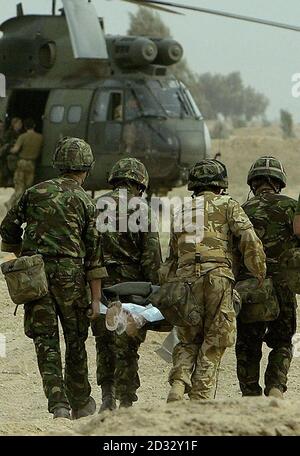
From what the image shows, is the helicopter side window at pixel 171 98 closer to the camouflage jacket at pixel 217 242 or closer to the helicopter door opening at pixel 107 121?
the helicopter door opening at pixel 107 121

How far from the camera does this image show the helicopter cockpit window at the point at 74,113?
20609 mm

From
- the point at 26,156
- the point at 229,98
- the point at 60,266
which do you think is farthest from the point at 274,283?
the point at 229,98

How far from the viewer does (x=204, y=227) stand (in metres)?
7.65

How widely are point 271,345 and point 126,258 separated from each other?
1062 millimetres

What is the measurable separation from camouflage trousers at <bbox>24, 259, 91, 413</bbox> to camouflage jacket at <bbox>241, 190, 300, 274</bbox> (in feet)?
3.44

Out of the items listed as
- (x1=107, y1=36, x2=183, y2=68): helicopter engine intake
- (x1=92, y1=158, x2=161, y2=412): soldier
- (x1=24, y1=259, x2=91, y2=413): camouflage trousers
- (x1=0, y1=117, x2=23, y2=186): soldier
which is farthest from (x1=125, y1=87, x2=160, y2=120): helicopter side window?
(x1=24, y1=259, x2=91, y2=413): camouflage trousers

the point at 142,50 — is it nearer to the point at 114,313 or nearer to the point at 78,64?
the point at 78,64

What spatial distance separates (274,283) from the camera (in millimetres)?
8289

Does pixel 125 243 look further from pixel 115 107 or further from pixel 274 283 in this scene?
pixel 115 107

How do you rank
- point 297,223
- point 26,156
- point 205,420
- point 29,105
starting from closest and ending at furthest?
point 205,420
point 297,223
point 26,156
point 29,105

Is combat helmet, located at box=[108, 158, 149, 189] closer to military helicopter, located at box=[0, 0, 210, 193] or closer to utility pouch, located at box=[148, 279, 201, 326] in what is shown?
utility pouch, located at box=[148, 279, 201, 326]

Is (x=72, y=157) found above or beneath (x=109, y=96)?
beneath

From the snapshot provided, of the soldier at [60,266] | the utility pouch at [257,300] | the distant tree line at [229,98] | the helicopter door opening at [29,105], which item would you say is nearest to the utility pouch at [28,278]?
the soldier at [60,266]

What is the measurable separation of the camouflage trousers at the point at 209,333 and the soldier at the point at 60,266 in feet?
2.18
